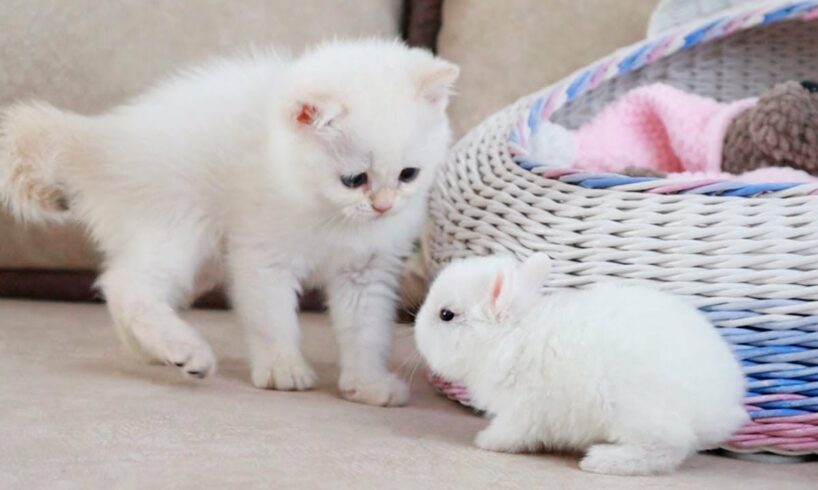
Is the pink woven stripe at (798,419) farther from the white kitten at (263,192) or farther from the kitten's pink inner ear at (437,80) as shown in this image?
the kitten's pink inner ear at (437,80)

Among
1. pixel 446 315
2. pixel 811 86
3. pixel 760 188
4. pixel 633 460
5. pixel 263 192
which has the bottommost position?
pixel 633 460

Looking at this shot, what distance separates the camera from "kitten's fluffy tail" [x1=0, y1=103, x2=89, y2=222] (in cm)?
168

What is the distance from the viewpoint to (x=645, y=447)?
1177 mm

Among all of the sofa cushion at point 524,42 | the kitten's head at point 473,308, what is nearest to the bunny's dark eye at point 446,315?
the kitten's head at point 473,308

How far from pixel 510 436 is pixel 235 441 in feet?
1.08

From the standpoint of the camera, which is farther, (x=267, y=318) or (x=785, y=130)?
(x=785, y=130)

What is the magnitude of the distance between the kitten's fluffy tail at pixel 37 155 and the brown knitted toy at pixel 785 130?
3.05 ft

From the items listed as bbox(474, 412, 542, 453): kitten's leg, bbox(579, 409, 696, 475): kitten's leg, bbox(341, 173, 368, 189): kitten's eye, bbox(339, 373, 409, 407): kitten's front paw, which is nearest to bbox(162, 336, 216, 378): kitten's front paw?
bbox(339, 373, 409, 407): kitten's front paw

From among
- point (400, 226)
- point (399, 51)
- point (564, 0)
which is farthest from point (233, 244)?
point (564, 0)

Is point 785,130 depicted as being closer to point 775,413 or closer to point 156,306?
point 775,413

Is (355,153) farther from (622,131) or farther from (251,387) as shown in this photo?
(622,131)

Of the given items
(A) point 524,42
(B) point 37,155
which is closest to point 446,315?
(B) point 37,155

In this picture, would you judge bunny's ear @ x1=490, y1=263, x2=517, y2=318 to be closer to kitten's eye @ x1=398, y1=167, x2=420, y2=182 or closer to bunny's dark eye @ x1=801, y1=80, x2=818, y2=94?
kitten's eye @ x1=398, y1=167, x2=420, y2=182

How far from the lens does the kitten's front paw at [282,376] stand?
1594mm
